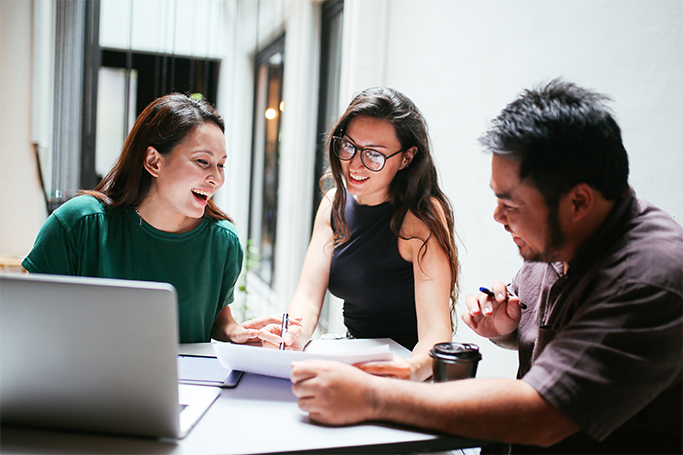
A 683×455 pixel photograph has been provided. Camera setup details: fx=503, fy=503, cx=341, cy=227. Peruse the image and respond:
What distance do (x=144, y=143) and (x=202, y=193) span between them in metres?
0.24

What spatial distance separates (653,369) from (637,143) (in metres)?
0.90

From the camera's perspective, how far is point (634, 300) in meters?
0.88

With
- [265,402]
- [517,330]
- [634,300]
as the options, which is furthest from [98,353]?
[517,330]

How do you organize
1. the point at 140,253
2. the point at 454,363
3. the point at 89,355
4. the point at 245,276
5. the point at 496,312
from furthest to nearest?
1. the point at 245,276
2. the point at 140,253
3. the point at 496,312
4. the point at 454,363
5. the point at 89,355

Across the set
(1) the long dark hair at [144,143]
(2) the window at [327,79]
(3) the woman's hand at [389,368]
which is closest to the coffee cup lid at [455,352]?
(3) the woman's hand at [389,368]

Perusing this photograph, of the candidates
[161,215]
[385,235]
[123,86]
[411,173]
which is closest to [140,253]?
[161,215]

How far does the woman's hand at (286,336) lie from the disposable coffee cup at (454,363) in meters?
0.49

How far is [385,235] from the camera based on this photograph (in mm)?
1816

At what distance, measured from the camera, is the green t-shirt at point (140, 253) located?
4.92ft

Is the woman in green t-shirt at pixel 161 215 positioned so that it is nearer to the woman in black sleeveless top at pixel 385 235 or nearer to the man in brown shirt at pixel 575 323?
the woman in black sleeveless top at pixel 385 235

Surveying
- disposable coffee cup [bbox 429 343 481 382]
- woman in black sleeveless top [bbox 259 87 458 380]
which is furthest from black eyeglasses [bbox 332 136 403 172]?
disposable coffee cup [bbox 429 343 481 382]

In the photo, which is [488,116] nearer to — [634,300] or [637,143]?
[637,143]

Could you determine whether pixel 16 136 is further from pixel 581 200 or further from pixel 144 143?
pixel 581 200

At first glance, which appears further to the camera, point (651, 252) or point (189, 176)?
point (189, 176)
